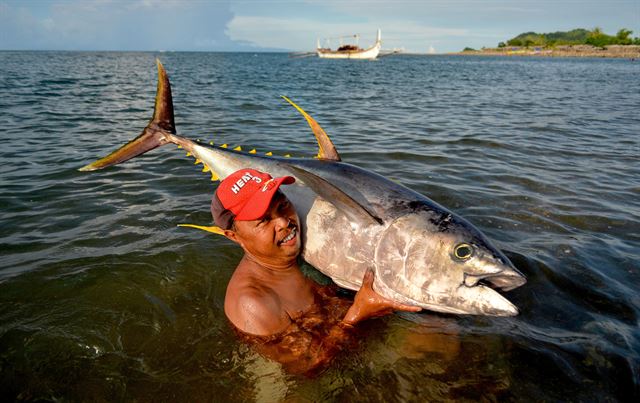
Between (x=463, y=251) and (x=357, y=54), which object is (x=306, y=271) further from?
(x=357, y=54)

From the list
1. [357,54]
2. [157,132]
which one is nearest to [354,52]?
[357,54]

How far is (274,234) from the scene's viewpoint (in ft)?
7.48

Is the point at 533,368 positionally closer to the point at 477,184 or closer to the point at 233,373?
the point at 233,373

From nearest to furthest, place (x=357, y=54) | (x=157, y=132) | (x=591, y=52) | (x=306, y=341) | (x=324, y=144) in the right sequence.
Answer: (x=306, y=341)
(x=324, y=144)
(x=157, y=132)
(x=357, y=54)
(x=591, y=52)

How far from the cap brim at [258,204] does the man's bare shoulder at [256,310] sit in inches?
17.7

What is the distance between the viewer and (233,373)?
7.86 ft

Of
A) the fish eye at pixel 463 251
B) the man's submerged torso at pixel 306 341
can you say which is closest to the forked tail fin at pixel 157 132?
the man's submerged torso at pixel 306 341

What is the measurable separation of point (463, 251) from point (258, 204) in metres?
1.14

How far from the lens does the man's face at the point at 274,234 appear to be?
225 centimetres

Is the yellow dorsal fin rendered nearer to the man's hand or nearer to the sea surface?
the man's hand

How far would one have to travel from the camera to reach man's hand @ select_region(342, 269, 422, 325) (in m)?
2.21

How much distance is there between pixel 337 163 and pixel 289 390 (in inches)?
58.1

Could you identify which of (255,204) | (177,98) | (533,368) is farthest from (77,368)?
(177,98)

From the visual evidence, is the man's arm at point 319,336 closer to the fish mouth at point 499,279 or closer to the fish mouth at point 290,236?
the fish mouth at point 499,279
